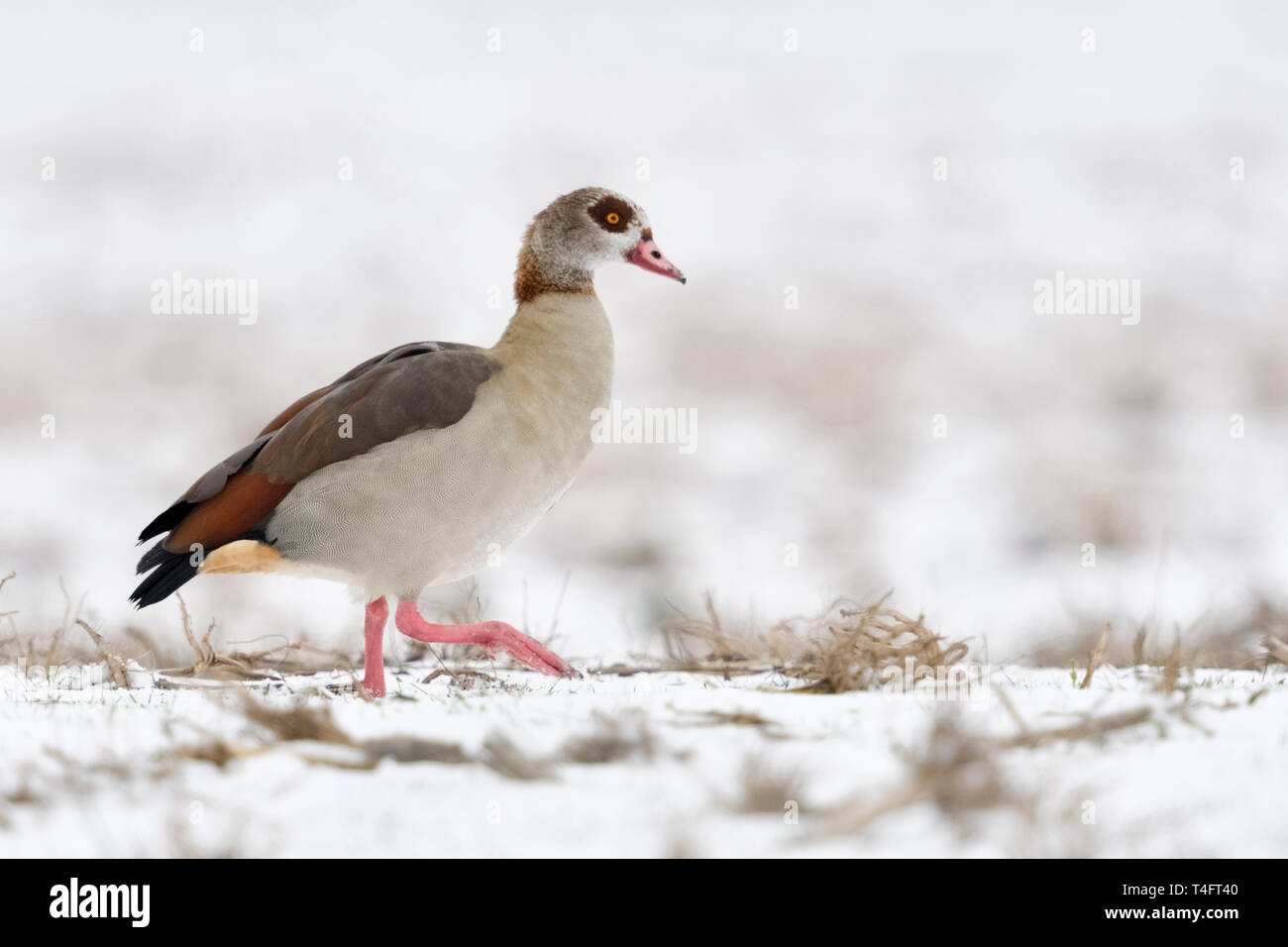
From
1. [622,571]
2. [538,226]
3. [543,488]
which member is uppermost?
[538,226]

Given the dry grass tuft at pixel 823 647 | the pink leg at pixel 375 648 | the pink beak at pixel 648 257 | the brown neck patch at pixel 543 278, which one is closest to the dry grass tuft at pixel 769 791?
the dry grass tuft at pixel 823 647

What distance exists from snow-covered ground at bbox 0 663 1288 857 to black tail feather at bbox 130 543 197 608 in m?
0.91

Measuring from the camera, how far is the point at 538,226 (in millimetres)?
4898

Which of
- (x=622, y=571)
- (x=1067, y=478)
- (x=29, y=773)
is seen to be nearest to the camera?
(x=29, y=773)

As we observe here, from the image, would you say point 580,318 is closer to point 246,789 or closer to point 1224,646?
point 246,789

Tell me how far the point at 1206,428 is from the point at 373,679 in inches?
408

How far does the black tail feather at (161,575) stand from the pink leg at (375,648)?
63 centimetres

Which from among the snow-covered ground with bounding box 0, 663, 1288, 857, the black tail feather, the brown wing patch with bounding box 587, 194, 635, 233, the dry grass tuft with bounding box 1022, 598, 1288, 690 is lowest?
the dry grass tuft with bounding box 1022, 598, 1288, 690

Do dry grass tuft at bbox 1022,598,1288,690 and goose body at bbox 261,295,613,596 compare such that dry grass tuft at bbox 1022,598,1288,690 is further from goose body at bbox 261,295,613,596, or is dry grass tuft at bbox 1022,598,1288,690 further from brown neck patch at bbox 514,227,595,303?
brown neck patch at bbox 514,227,595,303

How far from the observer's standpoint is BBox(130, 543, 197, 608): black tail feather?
4.29 meters

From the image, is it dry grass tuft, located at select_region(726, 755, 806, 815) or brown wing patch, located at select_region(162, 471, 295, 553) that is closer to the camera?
dry grass tuft, located at select_region(726, 755, 806, 815)

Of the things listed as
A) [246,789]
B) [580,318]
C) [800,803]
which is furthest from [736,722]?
[580,318]

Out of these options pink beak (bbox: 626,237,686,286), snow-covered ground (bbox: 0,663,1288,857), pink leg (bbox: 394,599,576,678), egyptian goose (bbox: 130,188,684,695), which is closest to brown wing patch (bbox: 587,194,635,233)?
pink beak (bbox: 626,237,686,286)

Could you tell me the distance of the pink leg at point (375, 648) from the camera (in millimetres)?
4242
